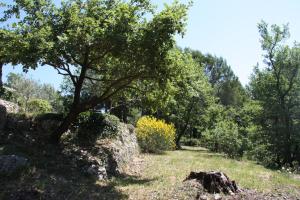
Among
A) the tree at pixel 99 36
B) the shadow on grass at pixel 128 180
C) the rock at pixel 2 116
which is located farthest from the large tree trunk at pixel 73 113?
the shadow on grass at pixel 128 180

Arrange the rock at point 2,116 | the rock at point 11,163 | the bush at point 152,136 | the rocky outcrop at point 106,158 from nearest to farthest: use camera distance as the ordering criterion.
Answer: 1. the rock at point 11,163
2. the rocky outcrop at point 106,158
3. the rock at point 2,116
4. the bush at point 152,136

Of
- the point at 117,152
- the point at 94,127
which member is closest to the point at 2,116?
the point at 94,127

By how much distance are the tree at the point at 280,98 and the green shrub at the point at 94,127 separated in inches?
691

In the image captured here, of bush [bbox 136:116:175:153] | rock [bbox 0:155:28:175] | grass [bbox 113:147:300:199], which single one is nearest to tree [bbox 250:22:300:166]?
bush [bbox 136:116:175:153]

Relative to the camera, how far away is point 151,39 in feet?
40.4

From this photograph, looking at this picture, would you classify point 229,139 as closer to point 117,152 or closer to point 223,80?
point 117,152

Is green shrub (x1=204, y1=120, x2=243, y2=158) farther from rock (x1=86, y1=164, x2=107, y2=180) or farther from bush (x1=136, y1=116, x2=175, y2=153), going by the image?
rock (x1=86, y1=164, x2=107, y2=180)

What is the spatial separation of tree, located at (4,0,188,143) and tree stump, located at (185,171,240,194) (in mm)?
3928

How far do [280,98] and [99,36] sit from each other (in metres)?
22.7

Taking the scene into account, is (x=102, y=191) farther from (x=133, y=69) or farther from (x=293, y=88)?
(x=293, y=88)

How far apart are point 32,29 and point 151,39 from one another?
456 cm

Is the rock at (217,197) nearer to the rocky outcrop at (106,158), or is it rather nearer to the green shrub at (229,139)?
the rocky outcrop at (106,158)

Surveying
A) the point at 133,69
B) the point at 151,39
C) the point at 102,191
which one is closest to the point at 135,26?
the point at 151,39

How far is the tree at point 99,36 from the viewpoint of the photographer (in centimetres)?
1227
